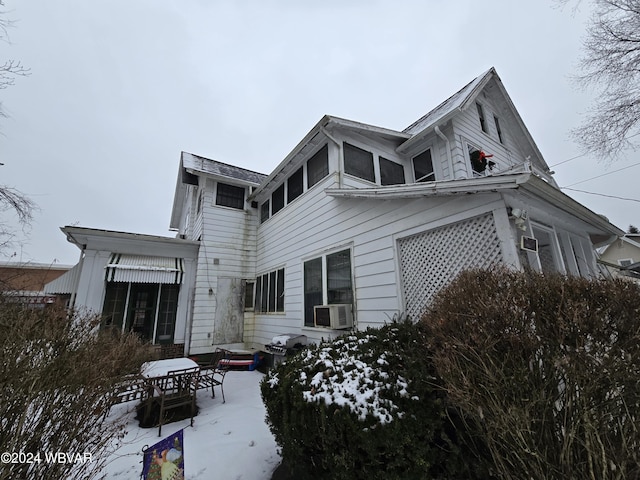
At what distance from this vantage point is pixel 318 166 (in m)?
7.21

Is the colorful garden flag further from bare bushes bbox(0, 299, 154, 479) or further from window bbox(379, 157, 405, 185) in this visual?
window bbox(379, 157, 405, 185)

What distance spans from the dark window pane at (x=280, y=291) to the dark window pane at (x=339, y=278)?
239 cm

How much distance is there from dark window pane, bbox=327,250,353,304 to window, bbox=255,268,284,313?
245 centimetres

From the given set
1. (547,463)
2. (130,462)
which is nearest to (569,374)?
(547,463)

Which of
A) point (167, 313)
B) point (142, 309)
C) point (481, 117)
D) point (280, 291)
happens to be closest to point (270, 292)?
point (280, 291)

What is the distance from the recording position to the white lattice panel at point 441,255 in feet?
11.6

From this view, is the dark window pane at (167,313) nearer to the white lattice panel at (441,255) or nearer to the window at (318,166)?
the window at (318,166)

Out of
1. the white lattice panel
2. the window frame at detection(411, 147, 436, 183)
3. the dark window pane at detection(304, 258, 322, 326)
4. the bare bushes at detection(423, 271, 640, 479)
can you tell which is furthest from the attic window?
the bare bushes at detection(423, 271, 640, 479)

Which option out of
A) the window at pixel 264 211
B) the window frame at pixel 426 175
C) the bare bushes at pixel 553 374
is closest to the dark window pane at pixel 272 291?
the window at pixel 264 211

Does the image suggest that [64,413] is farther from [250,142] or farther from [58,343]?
[250,142]

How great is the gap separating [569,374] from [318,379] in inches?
76.3

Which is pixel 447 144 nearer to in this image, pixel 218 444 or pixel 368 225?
pixel 368 225

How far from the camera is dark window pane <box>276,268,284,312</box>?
8.04 metres

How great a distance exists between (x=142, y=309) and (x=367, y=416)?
9066mm
